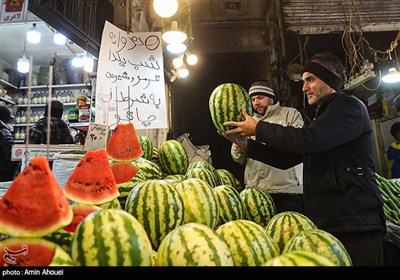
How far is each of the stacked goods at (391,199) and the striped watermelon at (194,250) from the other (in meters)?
3.65

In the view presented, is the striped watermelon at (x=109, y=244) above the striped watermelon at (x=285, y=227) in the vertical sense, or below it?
above

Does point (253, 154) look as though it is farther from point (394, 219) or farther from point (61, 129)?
point (61, 129)

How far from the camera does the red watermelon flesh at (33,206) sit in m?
0.92

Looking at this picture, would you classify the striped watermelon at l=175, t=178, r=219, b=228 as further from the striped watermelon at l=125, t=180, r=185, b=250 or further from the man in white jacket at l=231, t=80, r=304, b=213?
the man in white jacket at l=231, t=80, r=304, b=213

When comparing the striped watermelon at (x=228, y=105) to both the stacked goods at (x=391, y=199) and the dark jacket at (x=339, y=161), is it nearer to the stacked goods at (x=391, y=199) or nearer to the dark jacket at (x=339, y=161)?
the dark jacket at (x=339, y=161)

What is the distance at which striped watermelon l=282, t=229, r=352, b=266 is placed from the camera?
1.15 m

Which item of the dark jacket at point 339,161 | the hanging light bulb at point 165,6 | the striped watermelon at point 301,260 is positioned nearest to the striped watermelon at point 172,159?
the dark jacket at point 339,161

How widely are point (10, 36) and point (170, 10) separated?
23.6 feet

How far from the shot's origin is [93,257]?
35.3 inches

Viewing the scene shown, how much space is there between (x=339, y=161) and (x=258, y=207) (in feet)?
2.27

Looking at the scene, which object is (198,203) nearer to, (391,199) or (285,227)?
(285,227)

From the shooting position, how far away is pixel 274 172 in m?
3.33

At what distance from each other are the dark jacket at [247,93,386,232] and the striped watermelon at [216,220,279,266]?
1.09 meters

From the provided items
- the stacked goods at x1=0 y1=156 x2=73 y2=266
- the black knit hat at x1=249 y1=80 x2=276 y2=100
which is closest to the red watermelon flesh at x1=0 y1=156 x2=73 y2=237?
the stacked goods at x1=0 y1=156 x2=73 y2=266
